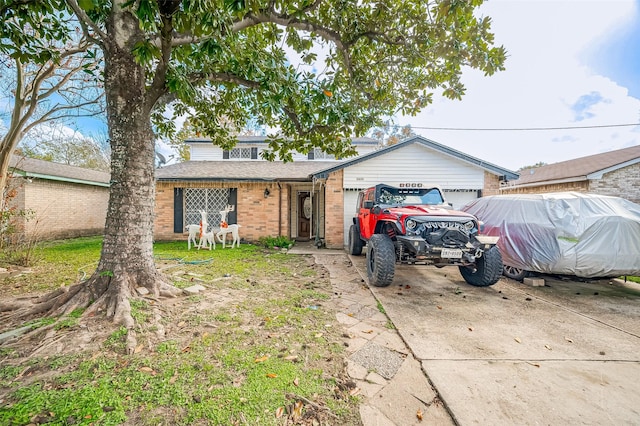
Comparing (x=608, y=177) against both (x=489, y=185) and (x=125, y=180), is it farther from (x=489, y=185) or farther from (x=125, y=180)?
(x=125, y=180)

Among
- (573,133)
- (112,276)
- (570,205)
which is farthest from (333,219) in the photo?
(573,133)

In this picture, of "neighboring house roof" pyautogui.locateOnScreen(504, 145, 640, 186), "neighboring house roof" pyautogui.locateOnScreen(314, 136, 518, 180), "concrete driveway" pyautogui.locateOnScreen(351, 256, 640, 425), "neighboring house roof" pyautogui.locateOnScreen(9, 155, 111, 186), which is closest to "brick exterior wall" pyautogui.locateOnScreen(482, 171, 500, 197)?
"neighboring house roof" pyautogui.locateOnScreen(314, 136, 518, 180)

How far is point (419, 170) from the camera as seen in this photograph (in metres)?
9.51

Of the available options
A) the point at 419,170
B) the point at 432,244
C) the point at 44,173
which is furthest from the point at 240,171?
the point at 432,244

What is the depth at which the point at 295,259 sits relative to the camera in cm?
763

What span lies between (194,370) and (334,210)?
24.8ft

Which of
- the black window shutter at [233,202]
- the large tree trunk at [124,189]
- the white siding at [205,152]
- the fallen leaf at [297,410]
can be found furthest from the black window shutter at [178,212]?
Answer: the fallen leaf at [297,410]

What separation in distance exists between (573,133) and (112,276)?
76.9 feet

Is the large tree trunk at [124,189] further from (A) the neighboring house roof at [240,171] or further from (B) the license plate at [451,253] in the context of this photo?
(A) the neighboring house roof at [240,171]

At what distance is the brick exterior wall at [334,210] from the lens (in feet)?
31.0

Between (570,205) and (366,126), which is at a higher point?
(366,126)

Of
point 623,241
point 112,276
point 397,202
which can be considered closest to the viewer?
point 112,276

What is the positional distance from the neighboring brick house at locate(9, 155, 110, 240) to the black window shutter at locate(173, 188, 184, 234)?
3974 millimetres

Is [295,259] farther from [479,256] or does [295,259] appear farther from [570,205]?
[570,205]
